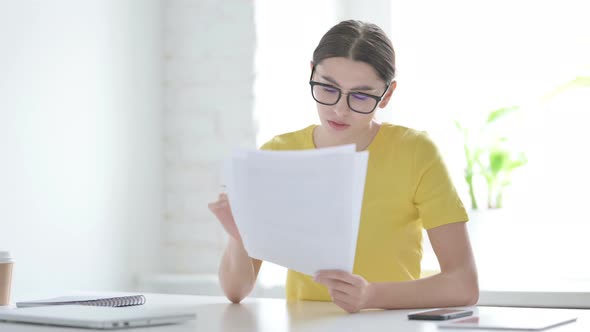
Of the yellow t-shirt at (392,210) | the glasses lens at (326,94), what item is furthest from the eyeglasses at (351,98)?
the yellow t-shirt at (392,210)

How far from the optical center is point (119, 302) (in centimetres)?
151

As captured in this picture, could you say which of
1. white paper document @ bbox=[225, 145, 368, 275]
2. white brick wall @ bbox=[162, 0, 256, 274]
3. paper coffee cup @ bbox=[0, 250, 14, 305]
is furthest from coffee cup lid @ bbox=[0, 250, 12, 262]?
white brick wall @ bbox=[162, 0, 256, 274]

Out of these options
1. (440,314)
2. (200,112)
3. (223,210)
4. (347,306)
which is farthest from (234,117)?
(440,314)

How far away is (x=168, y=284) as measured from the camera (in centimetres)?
260

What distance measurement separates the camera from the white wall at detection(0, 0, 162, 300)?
225 cm

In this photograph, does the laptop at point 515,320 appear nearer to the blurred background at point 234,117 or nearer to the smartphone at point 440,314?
the smartphone at point 440,314

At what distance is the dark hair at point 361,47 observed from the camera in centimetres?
168

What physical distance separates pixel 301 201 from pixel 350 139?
2.06 ft

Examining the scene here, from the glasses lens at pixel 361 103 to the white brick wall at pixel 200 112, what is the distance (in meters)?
1.00

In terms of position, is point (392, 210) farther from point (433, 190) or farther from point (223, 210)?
point (223, 210)

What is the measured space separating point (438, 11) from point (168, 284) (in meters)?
1.30

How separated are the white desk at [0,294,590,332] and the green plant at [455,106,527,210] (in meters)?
1.21

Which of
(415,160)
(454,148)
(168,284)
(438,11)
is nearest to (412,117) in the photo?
(454,148)

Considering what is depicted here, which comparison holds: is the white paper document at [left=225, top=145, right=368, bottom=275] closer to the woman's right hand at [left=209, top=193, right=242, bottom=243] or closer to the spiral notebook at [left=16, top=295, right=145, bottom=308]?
the woman's right hand at [left=209, top=193, right=242, bottom=243]
